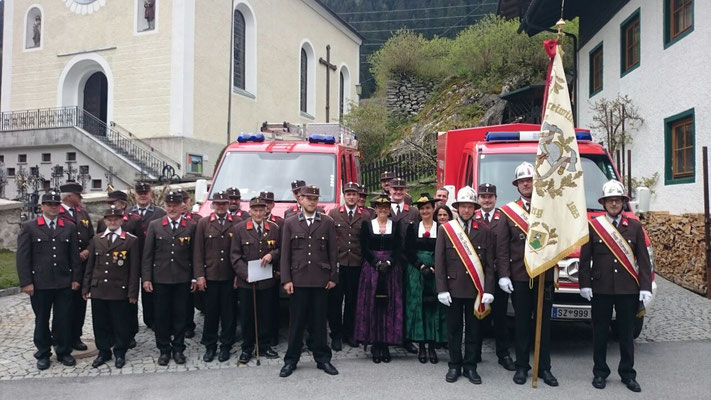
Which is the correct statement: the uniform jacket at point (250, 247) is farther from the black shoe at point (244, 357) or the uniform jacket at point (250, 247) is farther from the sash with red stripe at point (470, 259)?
the sash with red stripe at point (470, 259)

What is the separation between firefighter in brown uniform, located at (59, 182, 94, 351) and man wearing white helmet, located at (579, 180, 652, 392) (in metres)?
5.41

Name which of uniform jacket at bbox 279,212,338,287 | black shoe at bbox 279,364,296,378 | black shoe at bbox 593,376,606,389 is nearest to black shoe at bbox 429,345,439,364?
uniform jacket at bbox 279,212,338,287

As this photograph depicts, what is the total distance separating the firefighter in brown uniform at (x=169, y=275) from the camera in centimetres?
622

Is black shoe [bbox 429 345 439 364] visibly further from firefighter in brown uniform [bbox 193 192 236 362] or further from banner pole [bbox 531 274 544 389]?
firefighter in brown uniform [bbox 193 192 236 362]

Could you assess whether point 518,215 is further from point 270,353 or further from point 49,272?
point 49,272

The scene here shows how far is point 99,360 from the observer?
6188 mm

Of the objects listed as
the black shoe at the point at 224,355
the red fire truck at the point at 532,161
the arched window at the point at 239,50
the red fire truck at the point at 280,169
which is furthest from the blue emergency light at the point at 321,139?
the arched window at the point at 239,50

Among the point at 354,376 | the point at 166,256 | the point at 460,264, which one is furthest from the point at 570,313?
the point at 166,256

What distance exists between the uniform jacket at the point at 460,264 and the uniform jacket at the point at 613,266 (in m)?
0.90

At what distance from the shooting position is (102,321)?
20.5 ft

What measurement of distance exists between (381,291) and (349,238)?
85cm

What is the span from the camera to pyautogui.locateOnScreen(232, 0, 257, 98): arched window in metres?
28.0

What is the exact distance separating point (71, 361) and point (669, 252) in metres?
10.1

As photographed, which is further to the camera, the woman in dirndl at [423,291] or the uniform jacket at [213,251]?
the uniform jacket at [213,251]
